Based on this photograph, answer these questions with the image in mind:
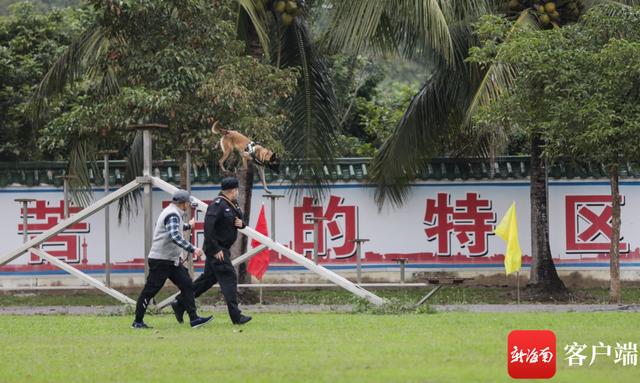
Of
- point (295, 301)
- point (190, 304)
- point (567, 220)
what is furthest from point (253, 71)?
point (567, 220)

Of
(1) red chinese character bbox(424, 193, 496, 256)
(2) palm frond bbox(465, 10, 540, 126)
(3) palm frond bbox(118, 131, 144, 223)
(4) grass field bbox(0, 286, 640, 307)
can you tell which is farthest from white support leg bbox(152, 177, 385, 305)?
(1) red chinese character bbox(424, 193, 496, 256)

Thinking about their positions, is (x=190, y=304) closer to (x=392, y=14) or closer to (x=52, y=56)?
(x=392, y=14)

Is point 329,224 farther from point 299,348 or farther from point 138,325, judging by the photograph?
point 299,348

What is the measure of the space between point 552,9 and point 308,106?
4.54 m

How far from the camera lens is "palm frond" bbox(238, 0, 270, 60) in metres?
19.0

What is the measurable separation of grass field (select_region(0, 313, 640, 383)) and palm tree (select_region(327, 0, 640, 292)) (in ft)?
17.0

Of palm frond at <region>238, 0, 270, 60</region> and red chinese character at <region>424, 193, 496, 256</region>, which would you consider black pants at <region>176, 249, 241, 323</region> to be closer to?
palm frond at <region>238, 0, 270, 60</region>

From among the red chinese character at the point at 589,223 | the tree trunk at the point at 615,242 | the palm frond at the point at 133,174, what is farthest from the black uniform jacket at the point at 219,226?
the red chinese character at the point at 589,223

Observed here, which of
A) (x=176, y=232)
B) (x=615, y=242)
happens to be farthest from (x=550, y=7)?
(x=176, y=232)

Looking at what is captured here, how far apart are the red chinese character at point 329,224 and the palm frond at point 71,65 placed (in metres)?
4.53

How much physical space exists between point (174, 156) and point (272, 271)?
3.25m

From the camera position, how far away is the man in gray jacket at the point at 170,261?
13.8m

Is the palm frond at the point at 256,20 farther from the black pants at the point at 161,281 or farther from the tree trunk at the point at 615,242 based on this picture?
the black pants at the point at 161,281

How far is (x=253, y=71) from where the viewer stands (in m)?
18.8
